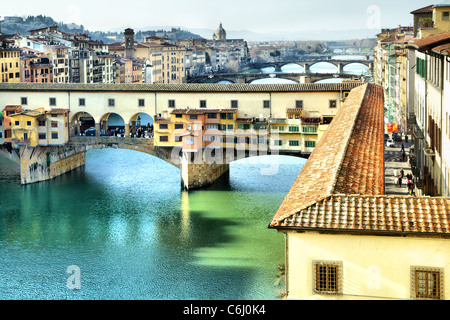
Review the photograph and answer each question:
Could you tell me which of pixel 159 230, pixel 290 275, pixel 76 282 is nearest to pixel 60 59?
pixel 159 230

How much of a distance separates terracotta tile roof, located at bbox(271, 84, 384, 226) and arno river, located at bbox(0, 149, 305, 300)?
4.12 meters

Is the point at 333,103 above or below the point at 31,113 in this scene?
above

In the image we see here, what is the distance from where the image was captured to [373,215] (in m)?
6.55

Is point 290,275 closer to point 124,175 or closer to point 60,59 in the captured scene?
point 124,175

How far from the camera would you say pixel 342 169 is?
855 cm

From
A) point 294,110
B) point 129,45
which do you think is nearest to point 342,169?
point 294,110

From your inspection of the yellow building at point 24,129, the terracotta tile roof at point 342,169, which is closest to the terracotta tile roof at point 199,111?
the yellow building at point 24,129

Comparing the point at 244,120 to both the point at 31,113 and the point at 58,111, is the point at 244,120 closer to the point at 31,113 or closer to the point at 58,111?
the point at 58,111

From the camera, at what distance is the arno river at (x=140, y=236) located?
15000 mm

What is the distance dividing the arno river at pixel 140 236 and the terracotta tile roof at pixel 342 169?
412 centimetres

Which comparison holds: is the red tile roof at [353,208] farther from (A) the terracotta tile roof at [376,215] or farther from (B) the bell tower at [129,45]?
(B) the bell tower at [129,45]

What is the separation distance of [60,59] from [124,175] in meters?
20.4

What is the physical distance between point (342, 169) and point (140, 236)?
12.0 m

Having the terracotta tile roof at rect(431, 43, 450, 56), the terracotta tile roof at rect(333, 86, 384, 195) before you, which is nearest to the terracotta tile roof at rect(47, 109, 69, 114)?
the terracotta tile roof at rect(333, 86, 384, 195)
